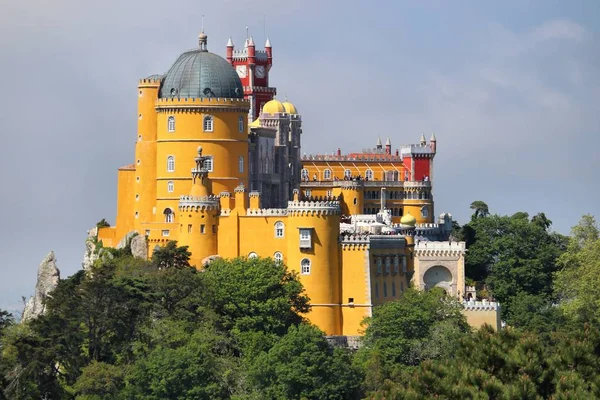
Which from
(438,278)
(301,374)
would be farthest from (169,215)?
(301,374)

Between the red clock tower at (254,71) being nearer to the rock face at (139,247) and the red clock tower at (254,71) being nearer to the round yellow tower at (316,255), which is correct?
the rock face at (139,247)

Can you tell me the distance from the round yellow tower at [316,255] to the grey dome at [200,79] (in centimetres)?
1200

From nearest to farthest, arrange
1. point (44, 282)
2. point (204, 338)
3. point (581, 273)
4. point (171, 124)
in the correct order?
point (204, 338) → point (171, 124) → point (44, 282) → point (581, 273)

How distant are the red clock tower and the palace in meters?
8.82

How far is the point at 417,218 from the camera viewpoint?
505 ft

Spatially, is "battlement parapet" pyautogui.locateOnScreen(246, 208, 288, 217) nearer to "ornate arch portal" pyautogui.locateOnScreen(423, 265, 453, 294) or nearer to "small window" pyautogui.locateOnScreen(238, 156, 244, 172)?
"small window" pyautogui.locateOnScreen(238, 156, 244, 172)

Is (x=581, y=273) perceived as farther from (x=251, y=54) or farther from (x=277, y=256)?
(x=251, y=54)

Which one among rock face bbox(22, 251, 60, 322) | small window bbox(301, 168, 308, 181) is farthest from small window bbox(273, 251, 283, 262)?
small window bbox(301, 168, 308, 181)

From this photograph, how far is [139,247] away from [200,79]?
1173 centimetres

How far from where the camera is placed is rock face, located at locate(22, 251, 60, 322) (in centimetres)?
13788

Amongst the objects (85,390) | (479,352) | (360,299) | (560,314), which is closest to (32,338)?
(85,390)

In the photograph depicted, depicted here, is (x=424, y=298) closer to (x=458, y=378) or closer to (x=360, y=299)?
(x=360, y=299)

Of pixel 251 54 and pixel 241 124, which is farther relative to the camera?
pixel 251 54

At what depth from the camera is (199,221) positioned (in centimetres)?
12888
